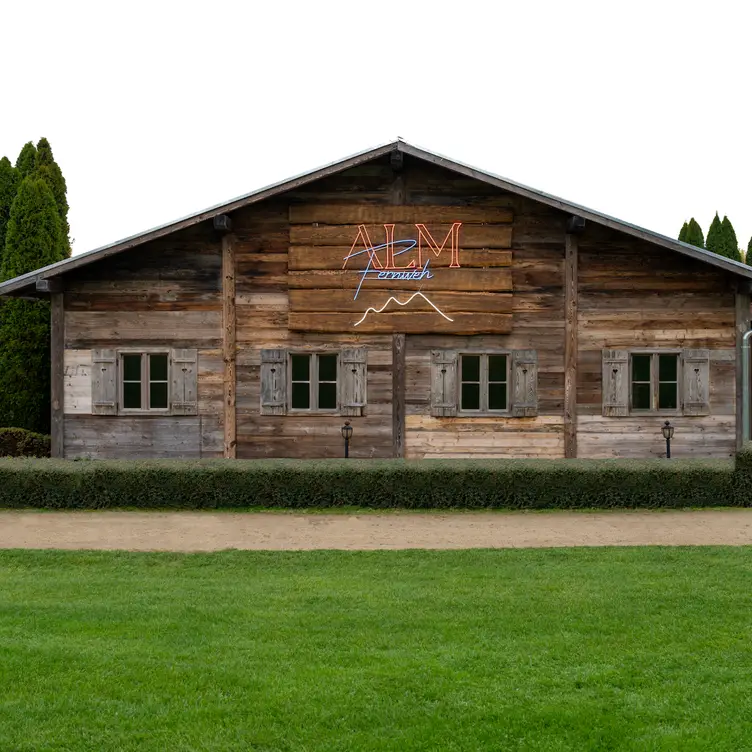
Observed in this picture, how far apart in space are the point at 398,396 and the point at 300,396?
1.93 m

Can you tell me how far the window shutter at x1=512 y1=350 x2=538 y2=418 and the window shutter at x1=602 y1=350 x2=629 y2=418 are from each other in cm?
133

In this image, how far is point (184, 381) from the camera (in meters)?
17.9

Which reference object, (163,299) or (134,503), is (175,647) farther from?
(163,299)

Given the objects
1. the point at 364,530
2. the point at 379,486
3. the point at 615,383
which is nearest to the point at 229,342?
the point at 379,486

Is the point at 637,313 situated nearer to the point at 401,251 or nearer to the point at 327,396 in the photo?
the point at 401,251

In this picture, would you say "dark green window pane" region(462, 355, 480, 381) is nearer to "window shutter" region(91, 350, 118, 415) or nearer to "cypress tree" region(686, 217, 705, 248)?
"window shutter" region(91, 350, 118, 415)

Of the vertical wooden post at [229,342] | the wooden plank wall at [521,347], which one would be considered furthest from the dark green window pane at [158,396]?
the wooden plank wall at [521,347]

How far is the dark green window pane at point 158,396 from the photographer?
18156 millimetres

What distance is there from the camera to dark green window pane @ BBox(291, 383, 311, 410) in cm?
1805

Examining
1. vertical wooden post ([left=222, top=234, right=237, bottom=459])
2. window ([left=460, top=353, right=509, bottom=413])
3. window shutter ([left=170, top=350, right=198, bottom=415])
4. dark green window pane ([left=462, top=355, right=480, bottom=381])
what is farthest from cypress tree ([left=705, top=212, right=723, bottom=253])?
window shutter ([left=170, top=350, right=198, bottom=415])

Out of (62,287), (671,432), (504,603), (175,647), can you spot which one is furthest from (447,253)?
(175,647)

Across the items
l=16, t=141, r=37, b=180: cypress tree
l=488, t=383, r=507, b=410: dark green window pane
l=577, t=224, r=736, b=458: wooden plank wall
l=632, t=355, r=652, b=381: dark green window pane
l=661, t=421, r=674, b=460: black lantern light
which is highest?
l=16, t=141, r=37, b=180: cypress tree

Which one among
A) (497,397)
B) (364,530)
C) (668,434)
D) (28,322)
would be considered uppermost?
(28,322)

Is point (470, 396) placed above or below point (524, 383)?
below
